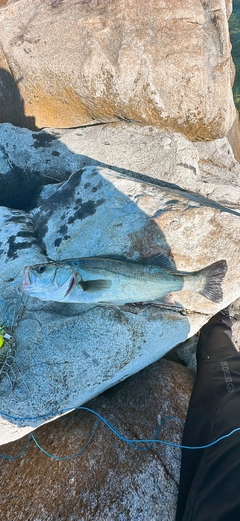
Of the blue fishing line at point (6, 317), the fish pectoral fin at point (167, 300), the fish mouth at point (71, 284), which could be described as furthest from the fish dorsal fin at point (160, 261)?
the blue fishing line at point (6, 317)

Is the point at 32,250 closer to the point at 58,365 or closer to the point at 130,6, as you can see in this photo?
the point at 58,365

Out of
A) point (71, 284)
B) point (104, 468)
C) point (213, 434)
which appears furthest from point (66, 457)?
point (71, 284)

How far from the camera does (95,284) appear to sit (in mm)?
3496

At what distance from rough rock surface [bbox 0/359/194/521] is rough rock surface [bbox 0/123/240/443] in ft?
1.26

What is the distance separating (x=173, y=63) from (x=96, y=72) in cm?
124

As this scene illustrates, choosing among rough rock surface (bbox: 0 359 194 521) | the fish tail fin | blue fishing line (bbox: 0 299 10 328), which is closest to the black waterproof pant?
rough rock surface (bbox: 0 359 194 521)

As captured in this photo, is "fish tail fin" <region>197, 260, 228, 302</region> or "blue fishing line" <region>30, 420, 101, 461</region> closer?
"blue fishing line" <region>30, 420, 101, 461</region>

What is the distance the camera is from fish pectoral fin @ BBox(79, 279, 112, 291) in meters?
3.48

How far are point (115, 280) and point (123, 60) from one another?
12.2ft

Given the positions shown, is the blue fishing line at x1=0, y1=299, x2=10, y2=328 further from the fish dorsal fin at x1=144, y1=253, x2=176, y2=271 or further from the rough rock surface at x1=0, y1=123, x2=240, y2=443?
the fish dorsal fin at x1=144, y1=253, x2=176, y2=271

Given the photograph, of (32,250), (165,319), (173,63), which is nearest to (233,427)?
(165,319)

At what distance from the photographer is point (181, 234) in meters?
4.04

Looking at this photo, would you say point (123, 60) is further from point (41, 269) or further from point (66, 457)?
point (66, 457)

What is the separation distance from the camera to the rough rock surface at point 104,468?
10.6ft
